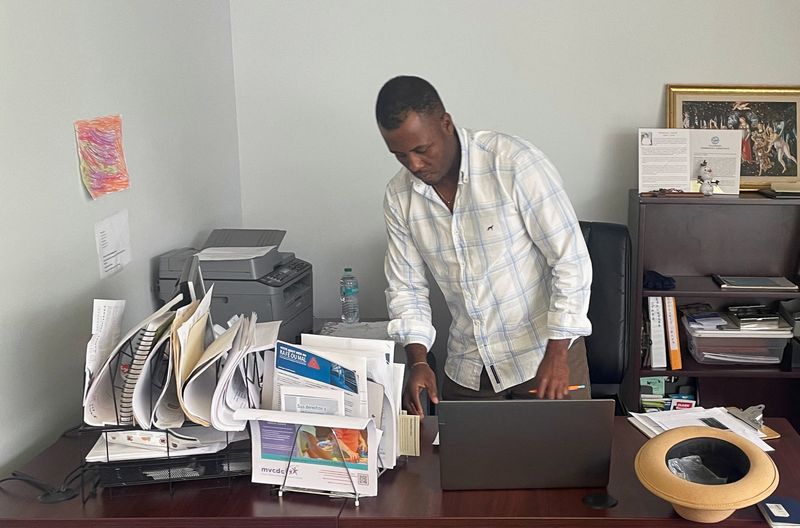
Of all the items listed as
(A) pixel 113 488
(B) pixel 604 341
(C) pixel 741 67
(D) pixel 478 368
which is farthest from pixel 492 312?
(C) pixel 741 67

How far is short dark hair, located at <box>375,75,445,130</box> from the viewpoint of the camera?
73.2 inches

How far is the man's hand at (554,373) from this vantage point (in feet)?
6.23

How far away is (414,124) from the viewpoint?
186 cm

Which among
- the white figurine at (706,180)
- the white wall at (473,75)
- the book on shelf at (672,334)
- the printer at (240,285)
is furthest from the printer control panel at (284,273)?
the white figurine at (706,180)

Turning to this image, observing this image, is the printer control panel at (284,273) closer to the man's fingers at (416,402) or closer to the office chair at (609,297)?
the man's fingers at (416,402)

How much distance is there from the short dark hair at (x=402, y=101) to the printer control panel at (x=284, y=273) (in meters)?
0.83

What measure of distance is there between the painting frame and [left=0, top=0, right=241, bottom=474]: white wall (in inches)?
72.2

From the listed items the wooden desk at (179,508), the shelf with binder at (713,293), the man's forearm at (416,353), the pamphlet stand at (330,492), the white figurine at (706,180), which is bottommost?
the wooden desk at (179,508)

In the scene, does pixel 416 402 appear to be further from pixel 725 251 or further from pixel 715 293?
pixel 725 251

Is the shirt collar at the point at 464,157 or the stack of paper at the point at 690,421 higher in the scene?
the shirt collar at the point at 464,157

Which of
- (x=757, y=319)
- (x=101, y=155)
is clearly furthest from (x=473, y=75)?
(x=101, y=155)

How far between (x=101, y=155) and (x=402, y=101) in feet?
2.80

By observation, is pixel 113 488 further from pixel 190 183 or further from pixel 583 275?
pixel 190 183

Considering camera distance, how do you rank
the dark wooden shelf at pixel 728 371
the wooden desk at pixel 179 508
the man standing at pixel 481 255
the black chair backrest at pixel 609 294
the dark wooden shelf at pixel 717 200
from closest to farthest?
1. the wooden desk at pixel 179 508
2. the man standing at pixel 481 255
3. the black chair backrest at pixel 609 294
4. the dark wooden shelf at pixel 717 200
5. the dark wooden shelf at pixel 728 371
